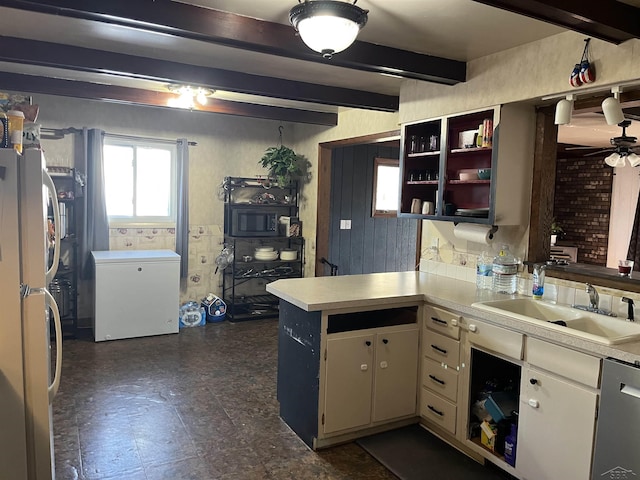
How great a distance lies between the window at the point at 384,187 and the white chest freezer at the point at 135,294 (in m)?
2.53

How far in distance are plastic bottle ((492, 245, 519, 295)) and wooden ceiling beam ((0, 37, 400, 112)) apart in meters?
1.71

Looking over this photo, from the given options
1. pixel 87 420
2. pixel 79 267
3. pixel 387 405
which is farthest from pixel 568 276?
pixel 79 267

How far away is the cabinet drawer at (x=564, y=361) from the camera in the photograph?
6.65 ft

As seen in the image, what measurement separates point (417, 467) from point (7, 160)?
2383 millimetres

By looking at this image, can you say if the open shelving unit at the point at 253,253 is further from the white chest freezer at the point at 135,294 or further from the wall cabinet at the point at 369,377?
the wall cabinet at the point at 369,377

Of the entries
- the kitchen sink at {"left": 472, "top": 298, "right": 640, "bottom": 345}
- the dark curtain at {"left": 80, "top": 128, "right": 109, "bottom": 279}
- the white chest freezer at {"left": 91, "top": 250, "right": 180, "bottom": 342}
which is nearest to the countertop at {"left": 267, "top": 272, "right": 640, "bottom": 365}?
the kitchen sink at {"left": 472, "top": 298, "right": 640, "bottom": 345}

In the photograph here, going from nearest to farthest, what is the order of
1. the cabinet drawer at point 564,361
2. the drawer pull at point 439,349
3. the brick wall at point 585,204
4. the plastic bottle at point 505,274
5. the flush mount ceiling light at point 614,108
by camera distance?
the cabinet drawer at point 564,361 < the flush mount ceiling light at point 614,108 < the drawer pull at point 439,349 < the plastic bottle at point 505,274 < the brick wall at point 585,204

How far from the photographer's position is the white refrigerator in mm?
1772

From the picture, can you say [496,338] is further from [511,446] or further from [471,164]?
[471,164]

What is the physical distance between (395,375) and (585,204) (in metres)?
5.63

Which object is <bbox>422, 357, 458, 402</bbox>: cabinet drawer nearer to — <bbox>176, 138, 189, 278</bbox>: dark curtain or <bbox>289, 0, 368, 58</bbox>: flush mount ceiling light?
<bbox>289, 0, 368, 58</bbox>: flush mount ceiling light

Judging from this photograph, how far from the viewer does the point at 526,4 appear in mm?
1866

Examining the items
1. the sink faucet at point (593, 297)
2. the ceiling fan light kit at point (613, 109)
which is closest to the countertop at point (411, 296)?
the sink faucet at point (593, 297)

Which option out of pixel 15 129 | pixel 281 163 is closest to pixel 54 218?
pixel 15 129
